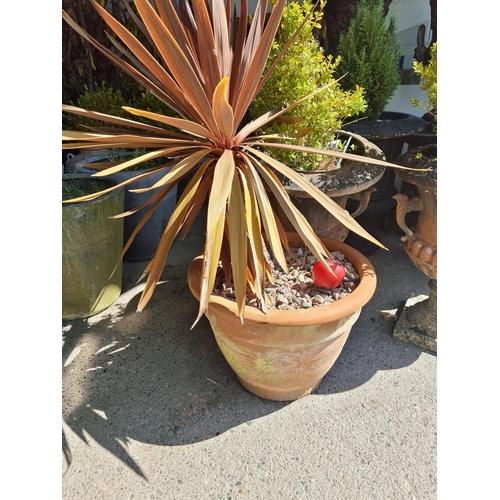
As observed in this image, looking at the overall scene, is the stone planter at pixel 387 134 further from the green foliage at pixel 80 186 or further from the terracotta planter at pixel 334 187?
the green foliage at pixel 80 186

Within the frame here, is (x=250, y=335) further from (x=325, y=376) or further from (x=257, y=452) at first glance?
(x=325, y=376)

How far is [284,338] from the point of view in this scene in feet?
4.71

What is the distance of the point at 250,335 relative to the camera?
4.76 feet

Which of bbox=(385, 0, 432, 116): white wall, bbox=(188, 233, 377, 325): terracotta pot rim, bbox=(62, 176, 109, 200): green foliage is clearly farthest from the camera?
bbox=(385, 0, 432, 116): white wall

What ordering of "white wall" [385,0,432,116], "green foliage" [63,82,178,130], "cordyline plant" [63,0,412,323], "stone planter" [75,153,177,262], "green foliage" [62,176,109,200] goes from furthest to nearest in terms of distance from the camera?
1. "white wall" [385,0,432,116]
2. "green foliage" [63,82,178,130]
3. "stone planter" [75,153,177,262]
4. "green foliage" [62,176,109,200]
5. "cordyline plant" [63,0,412,323]

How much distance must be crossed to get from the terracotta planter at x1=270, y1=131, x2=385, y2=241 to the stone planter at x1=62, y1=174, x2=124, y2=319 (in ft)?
2.96

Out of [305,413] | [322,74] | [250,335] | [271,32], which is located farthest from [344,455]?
[322,74]

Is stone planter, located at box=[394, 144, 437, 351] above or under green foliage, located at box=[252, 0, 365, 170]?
under

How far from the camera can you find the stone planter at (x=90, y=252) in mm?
1980

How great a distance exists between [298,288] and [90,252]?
1147 millimetres

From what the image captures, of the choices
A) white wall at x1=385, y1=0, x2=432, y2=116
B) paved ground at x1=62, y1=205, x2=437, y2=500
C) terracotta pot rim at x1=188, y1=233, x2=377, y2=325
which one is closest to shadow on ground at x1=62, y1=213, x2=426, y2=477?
paved ground at x1=62, y1=205, x2=437, y2=500

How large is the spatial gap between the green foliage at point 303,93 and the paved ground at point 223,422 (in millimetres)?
1019

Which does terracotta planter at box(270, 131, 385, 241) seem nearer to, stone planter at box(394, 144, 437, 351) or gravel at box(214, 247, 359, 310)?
stone planter at box(394, 144, 437, 351)

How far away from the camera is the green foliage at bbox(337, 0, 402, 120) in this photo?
2459 millimetres
